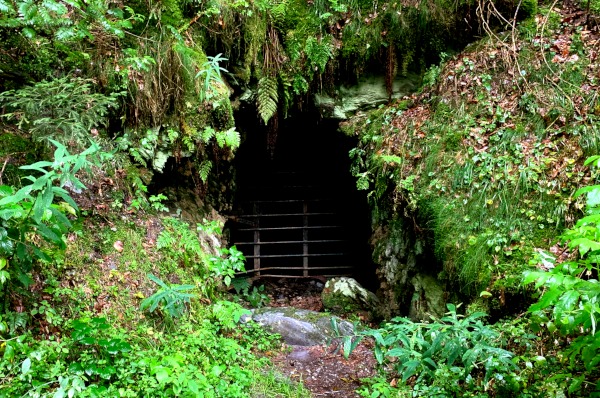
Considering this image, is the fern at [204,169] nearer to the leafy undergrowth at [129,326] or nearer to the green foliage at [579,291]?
the leafy undergrowth at [129,326]

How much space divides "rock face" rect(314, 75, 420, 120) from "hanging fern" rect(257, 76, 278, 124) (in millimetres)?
A: 882

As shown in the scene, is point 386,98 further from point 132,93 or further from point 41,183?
point 41,183

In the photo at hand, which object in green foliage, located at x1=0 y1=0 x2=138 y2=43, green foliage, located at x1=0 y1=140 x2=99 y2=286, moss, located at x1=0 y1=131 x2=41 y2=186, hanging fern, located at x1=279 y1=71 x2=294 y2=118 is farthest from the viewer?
hanging fern, located at x1=279 y1=71 x2=294 y2=118

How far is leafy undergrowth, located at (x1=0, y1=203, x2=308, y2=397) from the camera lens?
2428 mm

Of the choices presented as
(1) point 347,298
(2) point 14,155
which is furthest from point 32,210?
(1) point 347,298

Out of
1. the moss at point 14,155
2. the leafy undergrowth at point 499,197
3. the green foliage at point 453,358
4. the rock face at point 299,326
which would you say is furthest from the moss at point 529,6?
the moss at point 14,155

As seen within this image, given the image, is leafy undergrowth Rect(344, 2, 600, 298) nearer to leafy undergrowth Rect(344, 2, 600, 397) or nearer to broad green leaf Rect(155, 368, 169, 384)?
leafy undergrowth Rect(344, 2, 600, 397)

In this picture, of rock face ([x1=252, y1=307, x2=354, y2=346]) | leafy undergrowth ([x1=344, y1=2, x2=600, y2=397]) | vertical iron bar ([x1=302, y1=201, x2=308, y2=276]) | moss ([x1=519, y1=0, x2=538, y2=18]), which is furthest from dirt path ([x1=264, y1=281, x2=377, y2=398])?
moss ([x1=519, y1=0, x2=538, y2=18])

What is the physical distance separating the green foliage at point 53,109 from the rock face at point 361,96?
3339 millimetres

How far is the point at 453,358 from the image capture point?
2.83 meters

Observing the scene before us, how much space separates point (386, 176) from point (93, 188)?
11.2 ft

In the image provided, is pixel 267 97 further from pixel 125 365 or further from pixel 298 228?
pixel 125 365

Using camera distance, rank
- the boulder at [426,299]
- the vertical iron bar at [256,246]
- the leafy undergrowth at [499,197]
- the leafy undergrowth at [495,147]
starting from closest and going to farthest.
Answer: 1. the leafy undergrowth at [499,197]
2. the leafy undergrowth at [495,147]
3. the boulder at [426,299]
4. the vertical iron bar at [256,246]

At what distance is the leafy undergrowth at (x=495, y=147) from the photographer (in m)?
3.68
